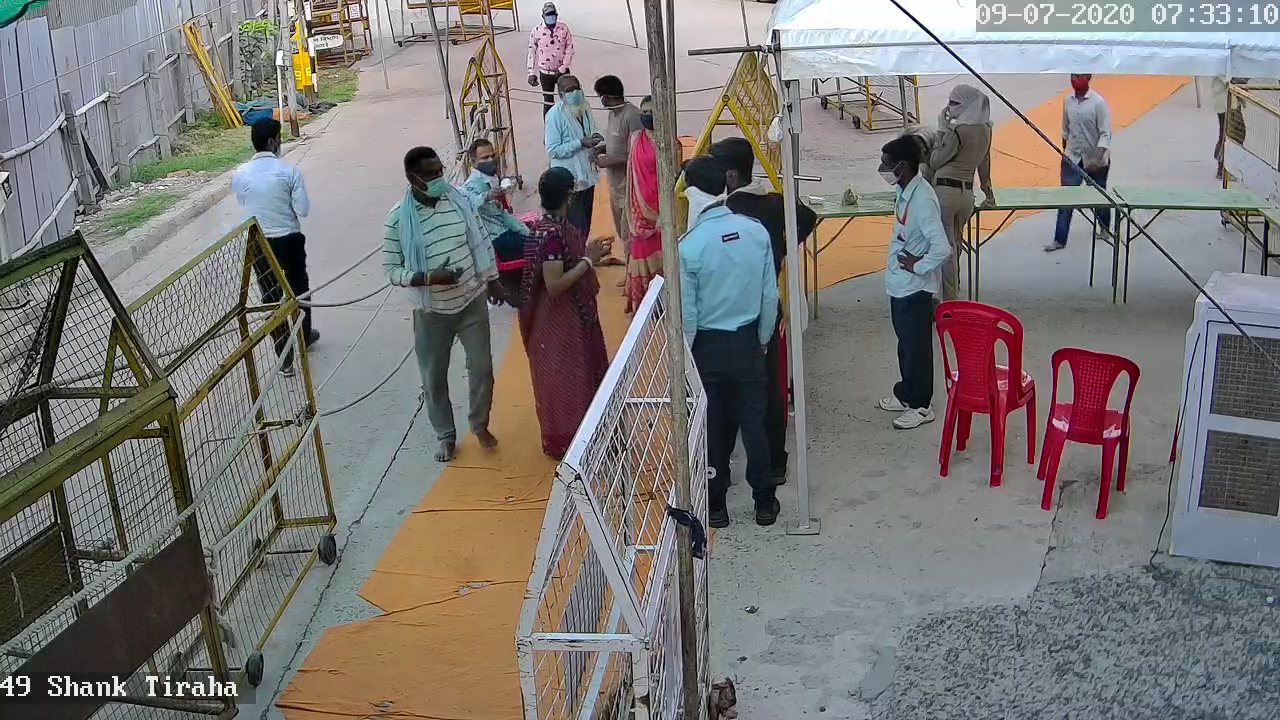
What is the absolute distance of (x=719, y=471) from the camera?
6.17 m

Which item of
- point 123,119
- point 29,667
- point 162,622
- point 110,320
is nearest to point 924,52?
point 110,320

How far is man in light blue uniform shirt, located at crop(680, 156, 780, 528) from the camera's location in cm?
566

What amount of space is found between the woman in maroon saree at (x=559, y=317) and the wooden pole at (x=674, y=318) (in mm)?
2813

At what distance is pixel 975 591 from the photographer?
5.43 metres

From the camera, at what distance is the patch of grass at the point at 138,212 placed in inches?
485

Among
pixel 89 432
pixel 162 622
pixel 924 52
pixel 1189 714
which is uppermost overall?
pixel 924 52

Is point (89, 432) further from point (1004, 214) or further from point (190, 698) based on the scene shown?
point (1004, 214)

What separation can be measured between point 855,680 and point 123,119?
12.1 metres

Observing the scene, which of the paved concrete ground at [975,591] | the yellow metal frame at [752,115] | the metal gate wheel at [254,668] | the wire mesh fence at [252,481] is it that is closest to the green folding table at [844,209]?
→ the paved concrete ground at [975,591]

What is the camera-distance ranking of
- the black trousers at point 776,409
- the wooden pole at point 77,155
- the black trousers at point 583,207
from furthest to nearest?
the wooden pole at point 77,155 → the black trousers at point 583,207 → the black trousers at point 776,409

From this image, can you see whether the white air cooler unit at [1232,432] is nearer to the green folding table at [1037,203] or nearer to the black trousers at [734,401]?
the black trousers at [734,401]

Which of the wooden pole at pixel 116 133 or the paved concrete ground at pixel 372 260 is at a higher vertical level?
the wooden pole at pixel 116 133
